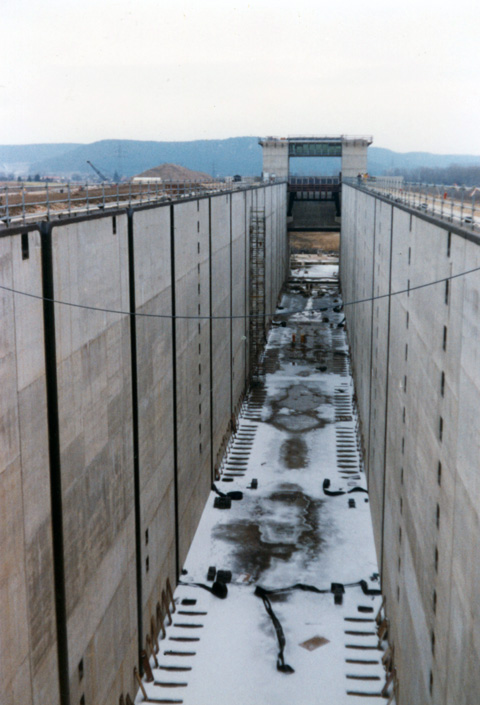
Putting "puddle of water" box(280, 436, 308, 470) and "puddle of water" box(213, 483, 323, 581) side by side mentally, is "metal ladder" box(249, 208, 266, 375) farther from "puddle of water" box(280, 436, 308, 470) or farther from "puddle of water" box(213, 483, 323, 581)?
"puddle of water" box(213, 483, 323, 581)

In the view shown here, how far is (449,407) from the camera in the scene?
11.9 meters

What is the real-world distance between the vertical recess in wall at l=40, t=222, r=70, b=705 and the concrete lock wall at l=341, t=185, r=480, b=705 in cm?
601

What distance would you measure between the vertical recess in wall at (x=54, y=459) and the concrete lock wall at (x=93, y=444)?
0.03 m

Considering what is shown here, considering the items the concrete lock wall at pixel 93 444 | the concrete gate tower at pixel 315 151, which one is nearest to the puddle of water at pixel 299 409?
the concrete lock wall at pixel 93 444

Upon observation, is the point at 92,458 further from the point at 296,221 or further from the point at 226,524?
the point at 296,221

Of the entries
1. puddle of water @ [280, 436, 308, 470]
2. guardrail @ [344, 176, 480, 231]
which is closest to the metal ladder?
guardrail @ [344, 176, 480, 231]

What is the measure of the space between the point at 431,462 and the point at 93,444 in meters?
6.09

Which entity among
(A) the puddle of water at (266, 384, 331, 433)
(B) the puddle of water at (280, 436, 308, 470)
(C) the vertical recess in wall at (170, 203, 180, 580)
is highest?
(C) the vertical recess in wall at (170, 203, 180, 580)

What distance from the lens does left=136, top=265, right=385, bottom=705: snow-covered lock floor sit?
1681 cm

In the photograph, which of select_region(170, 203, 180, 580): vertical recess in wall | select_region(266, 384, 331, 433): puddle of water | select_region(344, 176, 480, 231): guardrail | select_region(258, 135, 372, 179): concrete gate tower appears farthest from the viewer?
select_region(258, 135, 372, 179): concrete gate tower

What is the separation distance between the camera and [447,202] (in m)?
19.0

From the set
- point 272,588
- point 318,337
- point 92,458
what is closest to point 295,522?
point 272,588

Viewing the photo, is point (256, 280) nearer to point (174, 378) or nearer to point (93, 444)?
point (174, 378)

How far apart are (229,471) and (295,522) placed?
16.9 ft
